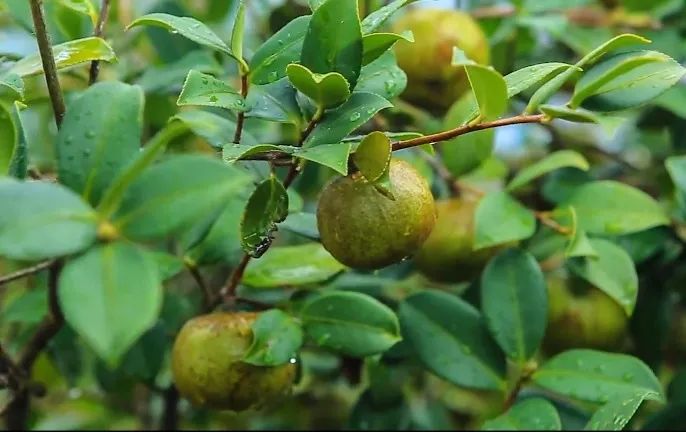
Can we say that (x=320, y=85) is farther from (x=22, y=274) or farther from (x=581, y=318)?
(x=581, y=318)

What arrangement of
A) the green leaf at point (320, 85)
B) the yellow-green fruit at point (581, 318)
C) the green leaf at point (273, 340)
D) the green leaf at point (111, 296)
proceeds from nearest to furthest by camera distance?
the green leaf at point (111, 296) < the green leaf at point (320, 85) < the green leaf at point (273, 340) < the yellow-green fruit at point (581, 318)

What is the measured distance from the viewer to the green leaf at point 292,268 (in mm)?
722

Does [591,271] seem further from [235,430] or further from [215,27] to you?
[215,27]

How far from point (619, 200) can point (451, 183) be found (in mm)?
150

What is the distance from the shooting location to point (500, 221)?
78 cm

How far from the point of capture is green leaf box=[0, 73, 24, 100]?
55cm

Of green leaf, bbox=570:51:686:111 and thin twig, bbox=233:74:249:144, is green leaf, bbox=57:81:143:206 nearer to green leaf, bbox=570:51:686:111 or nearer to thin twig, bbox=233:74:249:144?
thin twig, bbox=233:74:249:144

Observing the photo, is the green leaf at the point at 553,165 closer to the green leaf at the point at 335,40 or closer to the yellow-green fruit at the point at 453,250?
the yellow-green fruit at the point at 453,250

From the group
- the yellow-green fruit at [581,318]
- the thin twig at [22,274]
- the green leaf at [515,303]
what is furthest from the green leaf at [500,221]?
the thin twig at [22,274]

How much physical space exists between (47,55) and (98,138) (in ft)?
0.35

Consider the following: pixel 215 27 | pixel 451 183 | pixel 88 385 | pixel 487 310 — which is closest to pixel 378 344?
pixel 487 310

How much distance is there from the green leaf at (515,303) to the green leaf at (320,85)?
10.6 inches

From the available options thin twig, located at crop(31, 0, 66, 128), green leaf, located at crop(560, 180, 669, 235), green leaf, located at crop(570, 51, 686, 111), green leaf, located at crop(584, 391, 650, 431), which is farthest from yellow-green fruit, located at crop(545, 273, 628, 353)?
thin twig, located at crop(31, 0, 66, 128)

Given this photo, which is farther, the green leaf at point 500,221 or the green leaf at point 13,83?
the green leaf at point 500,221
